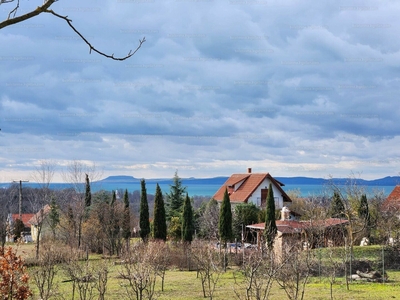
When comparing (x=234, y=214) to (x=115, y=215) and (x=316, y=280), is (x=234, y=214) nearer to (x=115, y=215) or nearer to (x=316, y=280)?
(x=115, y=215)

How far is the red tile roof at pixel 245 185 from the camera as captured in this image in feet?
119

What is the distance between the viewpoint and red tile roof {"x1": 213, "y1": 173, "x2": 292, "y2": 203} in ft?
119

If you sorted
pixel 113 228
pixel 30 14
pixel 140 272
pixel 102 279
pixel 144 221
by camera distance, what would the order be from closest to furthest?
pixel 30 14
pixel 140 272
pixel 102 279
pixel 113 228
pixel 144 221

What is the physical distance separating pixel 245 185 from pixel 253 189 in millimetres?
1735

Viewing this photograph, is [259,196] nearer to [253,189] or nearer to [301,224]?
[253,189]

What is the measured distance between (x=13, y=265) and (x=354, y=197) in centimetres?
2516

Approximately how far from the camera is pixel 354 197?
29172mm

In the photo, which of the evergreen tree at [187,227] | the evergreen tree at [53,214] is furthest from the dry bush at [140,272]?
the evergreen tree at [53,214]

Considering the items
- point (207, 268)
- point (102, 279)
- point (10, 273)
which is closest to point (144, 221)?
point (207, 268)

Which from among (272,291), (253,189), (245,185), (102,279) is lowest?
(272,291)

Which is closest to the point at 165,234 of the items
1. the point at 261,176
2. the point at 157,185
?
the point at 157,185

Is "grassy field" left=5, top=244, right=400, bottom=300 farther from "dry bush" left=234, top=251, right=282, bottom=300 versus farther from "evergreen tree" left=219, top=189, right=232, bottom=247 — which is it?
"evergreen tree" left=219, top=189, right=232, bottom=247

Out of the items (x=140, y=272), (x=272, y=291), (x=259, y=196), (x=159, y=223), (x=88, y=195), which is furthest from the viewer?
(x=259, y=196)

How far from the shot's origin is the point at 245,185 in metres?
37.9
